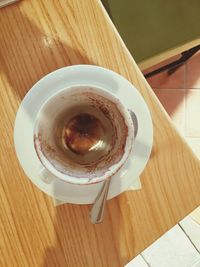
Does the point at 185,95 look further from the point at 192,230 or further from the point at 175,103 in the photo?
the point at 192,230

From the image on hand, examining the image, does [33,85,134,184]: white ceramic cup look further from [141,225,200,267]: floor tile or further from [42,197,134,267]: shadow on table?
[141,225,200,267]: floor tile

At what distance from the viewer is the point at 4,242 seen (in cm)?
71

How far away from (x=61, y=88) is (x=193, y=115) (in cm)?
89

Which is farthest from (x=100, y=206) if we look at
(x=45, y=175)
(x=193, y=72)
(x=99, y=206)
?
(x=193, y=72)

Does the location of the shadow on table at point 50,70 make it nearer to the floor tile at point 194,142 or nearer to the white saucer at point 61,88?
the white saucer at point 61,88

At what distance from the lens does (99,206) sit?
26.0 inches

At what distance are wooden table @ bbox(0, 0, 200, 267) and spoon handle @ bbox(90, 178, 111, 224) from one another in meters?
0.04

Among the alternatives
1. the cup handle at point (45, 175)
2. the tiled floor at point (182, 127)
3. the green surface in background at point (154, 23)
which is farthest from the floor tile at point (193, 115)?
the cup handle at point (45, 175)

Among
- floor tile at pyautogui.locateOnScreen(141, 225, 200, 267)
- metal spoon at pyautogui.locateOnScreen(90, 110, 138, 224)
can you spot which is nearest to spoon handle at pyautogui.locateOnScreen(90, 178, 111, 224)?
metal spoon at pyautogui.locateOnScreen(90, 110, 138, 224)

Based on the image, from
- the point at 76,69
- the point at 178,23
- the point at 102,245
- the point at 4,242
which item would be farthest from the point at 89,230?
the point at 178,23

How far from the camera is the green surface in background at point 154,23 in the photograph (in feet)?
3.41

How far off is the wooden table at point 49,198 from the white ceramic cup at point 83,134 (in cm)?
9

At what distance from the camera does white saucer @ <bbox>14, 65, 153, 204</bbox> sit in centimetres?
68

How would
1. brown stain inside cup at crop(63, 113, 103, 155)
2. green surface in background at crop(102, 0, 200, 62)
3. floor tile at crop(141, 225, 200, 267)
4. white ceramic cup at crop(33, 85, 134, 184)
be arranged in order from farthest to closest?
floor tile at crop(141, 225, 200, 267)
green surface in background at crop(102, 0, 200, 62)
brown stain inside cup at crop(63, 113, 103, 155)
white ceramic cup at crop(33, 85, 134, 184)
